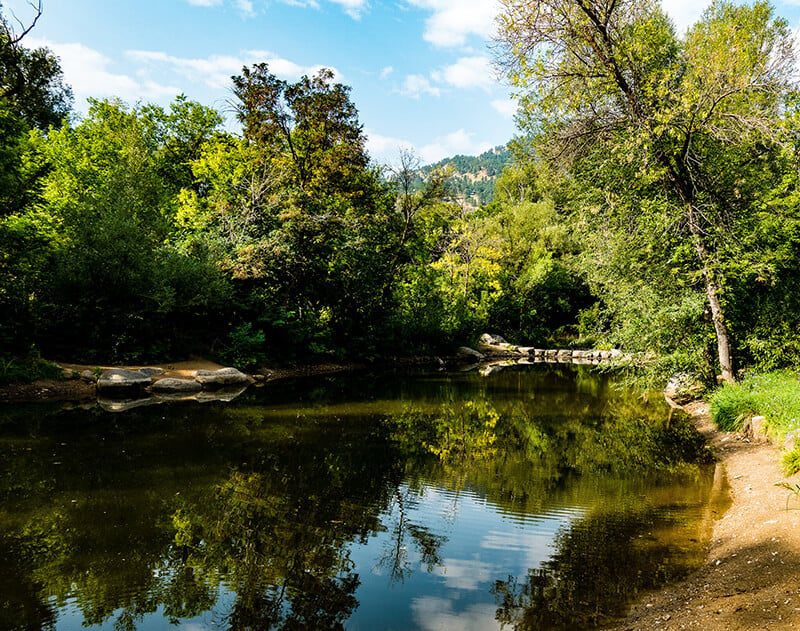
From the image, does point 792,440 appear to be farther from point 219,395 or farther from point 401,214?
point 401,214

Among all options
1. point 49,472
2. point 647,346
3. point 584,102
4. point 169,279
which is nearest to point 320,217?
point 169,279

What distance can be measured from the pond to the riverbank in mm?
235

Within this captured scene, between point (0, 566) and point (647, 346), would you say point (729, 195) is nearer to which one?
point (647, 346)

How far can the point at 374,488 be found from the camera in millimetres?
7699

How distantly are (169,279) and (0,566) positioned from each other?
48.3 feet

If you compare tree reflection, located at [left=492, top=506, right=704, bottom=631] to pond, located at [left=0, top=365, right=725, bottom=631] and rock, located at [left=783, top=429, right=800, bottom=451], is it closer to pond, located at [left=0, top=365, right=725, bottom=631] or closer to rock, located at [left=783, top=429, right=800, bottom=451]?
pond, located at [left=0, top=365, right=725, bottom=631]

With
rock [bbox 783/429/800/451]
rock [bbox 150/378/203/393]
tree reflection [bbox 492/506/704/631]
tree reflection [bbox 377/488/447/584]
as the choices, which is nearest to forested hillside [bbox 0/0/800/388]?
rock [bbox 150/378/203/393]

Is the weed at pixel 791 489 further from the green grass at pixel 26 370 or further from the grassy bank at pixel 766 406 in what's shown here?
the green grass at pixel 26 370

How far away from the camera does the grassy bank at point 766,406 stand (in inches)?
310

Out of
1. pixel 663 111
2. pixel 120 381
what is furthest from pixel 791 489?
pixel 120 381

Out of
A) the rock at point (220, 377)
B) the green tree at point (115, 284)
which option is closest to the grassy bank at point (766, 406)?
the rock at point (220, 377)

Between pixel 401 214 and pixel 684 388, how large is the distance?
16627 millimetres

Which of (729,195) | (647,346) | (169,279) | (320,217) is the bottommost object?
(647,346)

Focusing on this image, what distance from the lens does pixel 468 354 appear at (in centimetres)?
3005
